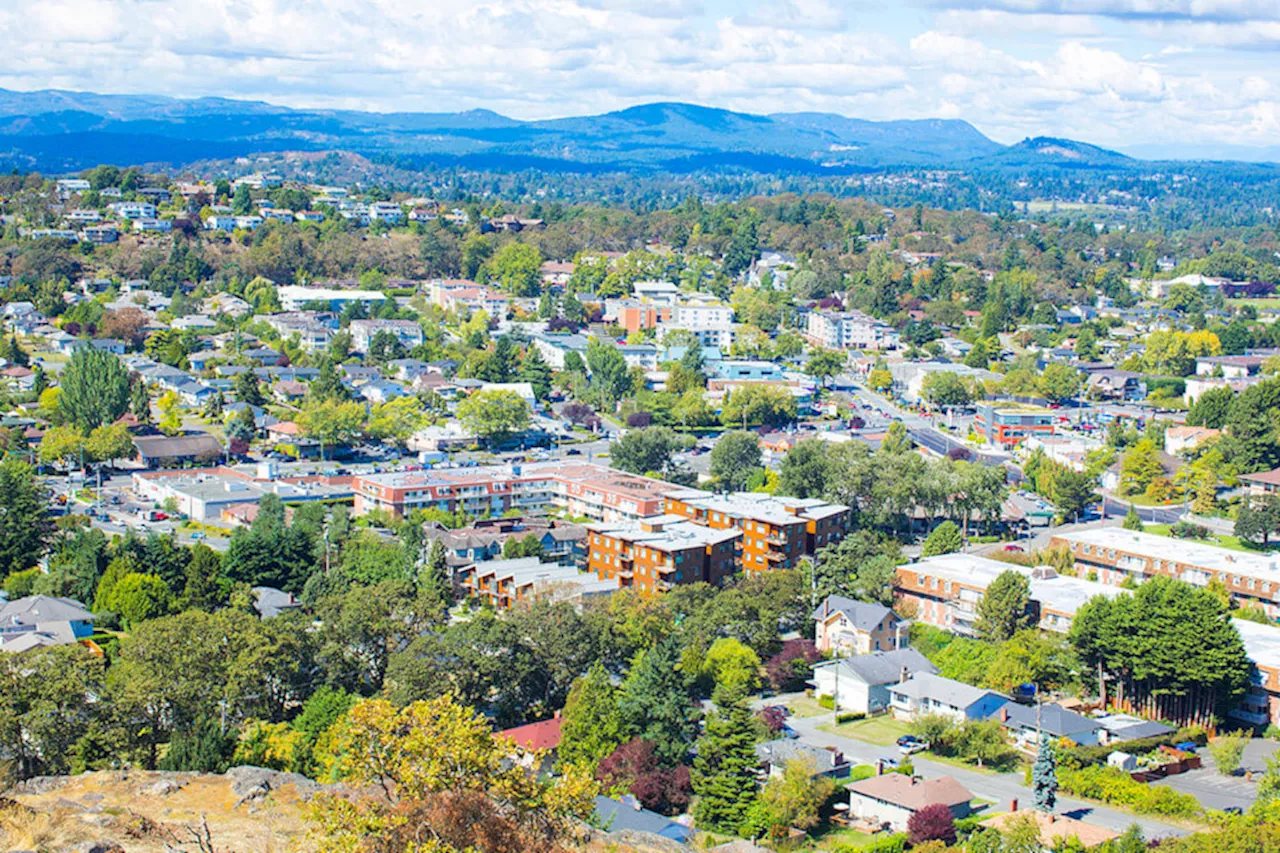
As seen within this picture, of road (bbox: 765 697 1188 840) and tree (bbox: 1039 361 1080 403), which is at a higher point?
tree (bbox: 1039 361 1080 403)

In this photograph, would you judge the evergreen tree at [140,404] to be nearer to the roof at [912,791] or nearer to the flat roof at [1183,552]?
the flat roof at [1183,552]

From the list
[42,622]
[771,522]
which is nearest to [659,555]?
[771,522]

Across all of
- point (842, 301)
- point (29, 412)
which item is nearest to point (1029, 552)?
point (29, 412)

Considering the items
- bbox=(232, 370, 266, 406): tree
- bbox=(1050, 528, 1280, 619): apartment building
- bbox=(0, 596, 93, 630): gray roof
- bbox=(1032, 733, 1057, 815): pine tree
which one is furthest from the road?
bbox=(232, 370, 266, 406): tree

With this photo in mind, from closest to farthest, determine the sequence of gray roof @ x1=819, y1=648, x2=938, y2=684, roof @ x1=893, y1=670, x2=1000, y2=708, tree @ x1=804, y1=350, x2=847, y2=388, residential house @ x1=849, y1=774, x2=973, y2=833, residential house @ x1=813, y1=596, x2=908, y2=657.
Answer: residential house @ x1=849, y1=774, x2=973, y2=833, roof @ x1=893, y1=670, x2=1000, y2=708, gray roof @ x1=819, y1=648, x2=938, y2=684, residential house @ x1=813, y1=596, x2=908, y2=657, tree @ x1=804, y1=350, x2=847, y2=388

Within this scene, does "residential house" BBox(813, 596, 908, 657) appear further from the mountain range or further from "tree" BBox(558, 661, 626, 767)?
the mountain range

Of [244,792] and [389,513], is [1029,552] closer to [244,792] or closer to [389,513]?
[389,513]

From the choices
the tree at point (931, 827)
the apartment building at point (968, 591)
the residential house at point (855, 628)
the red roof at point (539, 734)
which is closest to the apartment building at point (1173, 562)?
the apartment building at point (968, 591)
